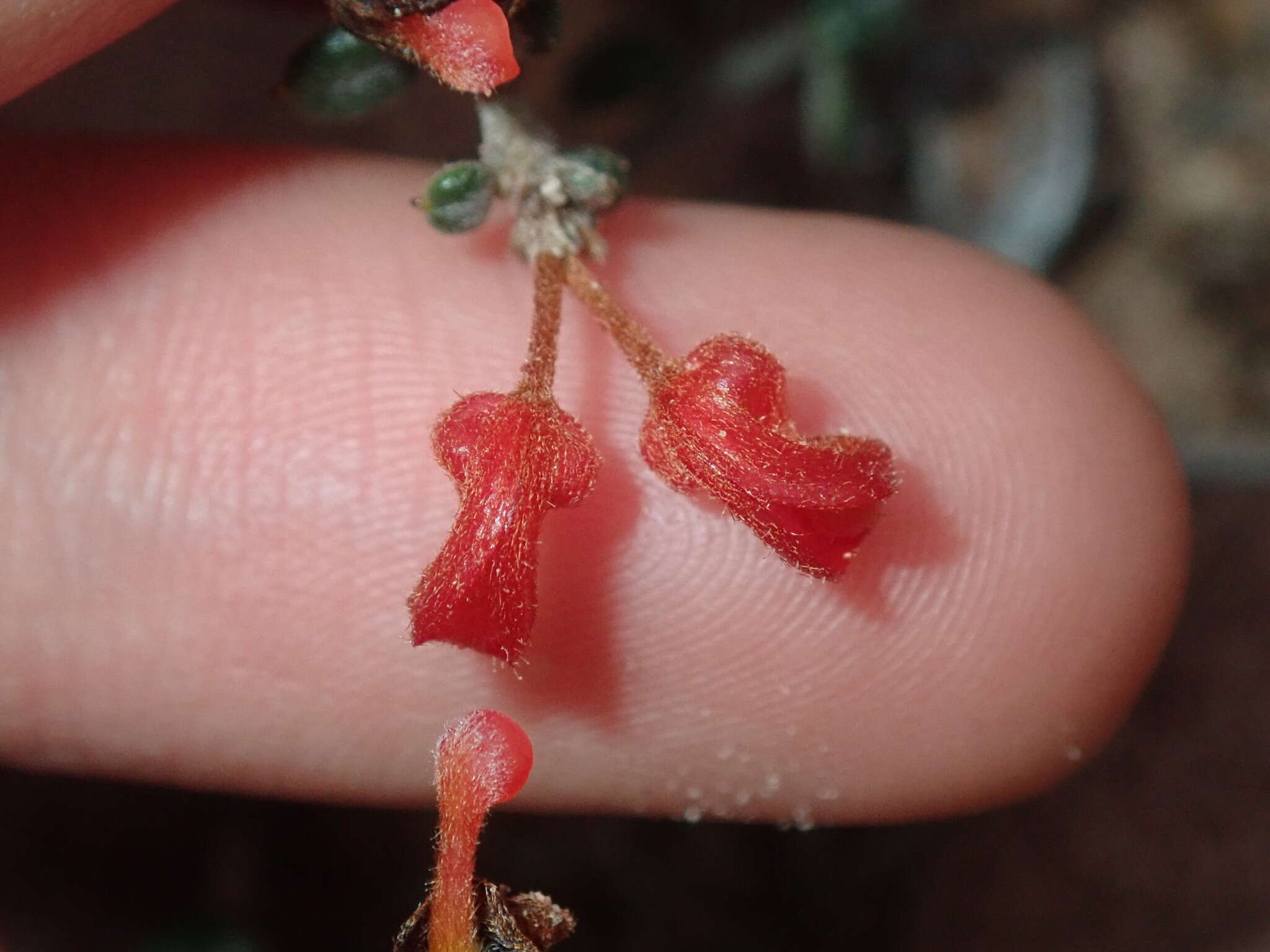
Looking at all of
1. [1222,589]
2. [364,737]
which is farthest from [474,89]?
[1222,589]

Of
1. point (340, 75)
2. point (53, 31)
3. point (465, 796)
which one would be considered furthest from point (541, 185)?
point (465, 796)

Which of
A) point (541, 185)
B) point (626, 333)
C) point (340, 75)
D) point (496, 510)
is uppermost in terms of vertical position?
point (340, 75)

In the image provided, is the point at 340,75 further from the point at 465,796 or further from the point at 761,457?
the point at 465,796

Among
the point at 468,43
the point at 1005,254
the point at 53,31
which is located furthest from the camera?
the point at 1005,254

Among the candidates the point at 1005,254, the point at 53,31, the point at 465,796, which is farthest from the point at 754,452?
the point at 1005,254

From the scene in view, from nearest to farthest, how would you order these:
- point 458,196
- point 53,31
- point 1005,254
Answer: point 53,31 → point 458,196 → point 1005,254

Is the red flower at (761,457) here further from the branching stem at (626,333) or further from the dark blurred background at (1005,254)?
the dark blurred background at (1005,254)

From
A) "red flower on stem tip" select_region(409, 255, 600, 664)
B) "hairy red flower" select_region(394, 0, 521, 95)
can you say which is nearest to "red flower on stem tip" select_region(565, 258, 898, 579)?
"red flower on stem tip" select_region(409, 255, 600, 664)

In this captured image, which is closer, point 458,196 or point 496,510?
point 496,510

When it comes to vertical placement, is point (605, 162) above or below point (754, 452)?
above

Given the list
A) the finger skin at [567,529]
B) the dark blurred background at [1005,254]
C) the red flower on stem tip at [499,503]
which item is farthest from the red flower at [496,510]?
the dark blurred background at [1005,254]
